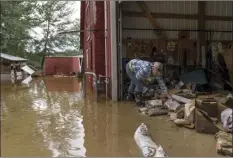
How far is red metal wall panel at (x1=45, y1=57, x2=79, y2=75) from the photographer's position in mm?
28016

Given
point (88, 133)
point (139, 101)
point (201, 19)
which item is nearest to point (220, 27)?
point (201, 19)

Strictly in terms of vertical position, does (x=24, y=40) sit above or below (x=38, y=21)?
below

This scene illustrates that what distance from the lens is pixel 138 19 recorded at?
1054 cm

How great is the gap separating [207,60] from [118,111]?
14.8 ft

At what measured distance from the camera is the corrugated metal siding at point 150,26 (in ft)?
34.4

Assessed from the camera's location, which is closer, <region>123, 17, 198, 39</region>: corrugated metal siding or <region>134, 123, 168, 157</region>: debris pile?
<region>134, 123, 168, 157</region>: debris pile

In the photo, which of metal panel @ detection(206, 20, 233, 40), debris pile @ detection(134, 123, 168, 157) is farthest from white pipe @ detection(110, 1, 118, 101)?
debris pile @ detection(134, 123, 168, 157)

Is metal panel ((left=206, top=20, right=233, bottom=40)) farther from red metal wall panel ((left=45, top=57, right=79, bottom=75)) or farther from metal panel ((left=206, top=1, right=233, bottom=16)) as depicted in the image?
red metal wall panel ((left=45, top=57, right=79, bottom=75))

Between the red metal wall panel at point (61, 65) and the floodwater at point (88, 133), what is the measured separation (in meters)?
19.6

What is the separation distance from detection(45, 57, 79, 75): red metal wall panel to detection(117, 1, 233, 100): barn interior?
17430 mm

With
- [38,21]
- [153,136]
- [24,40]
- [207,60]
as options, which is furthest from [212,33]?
[38,21]

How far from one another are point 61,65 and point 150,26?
18849mm

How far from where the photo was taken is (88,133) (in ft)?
19.0

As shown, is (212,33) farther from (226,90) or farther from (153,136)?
(153,136)
